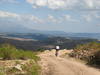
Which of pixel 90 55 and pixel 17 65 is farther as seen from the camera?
pixel 90 55

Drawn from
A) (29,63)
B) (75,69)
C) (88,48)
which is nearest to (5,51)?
(29,63)

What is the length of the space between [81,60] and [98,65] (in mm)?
3691

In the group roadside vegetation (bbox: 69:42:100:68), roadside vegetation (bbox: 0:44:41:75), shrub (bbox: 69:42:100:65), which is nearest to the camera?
roadside vegetation (bbox: 0:44:41:75)

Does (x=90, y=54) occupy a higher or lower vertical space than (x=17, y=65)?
lower

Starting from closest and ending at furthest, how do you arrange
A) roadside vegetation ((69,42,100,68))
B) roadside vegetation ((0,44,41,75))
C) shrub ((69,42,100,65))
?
1. roadside vegetation ((0,44,41,75))
2. roadside vegetation ((69,42,100,68))
3. shrub ((69,42,100,65))

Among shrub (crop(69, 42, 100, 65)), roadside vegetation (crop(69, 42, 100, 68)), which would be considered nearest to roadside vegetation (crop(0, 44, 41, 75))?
roadside vegetation (crop(69, 42, 100, 68))

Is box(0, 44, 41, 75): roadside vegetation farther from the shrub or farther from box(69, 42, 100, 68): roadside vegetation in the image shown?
the shrub

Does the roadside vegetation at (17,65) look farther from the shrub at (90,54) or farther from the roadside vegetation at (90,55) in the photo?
the shrub at (90,54)

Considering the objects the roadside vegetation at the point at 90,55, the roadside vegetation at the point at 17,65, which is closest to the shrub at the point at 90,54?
the roadside vegetation at the point at 90,55

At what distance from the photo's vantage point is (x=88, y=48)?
27078 millimetres

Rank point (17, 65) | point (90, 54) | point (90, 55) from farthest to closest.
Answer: point (90, 54) < point (90, 55) < point (17, 65)

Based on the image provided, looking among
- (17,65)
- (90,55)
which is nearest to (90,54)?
(90,55)

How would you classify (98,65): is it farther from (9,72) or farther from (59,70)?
(9,72)

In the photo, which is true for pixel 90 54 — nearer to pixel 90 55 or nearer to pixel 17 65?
pixel 90 55
